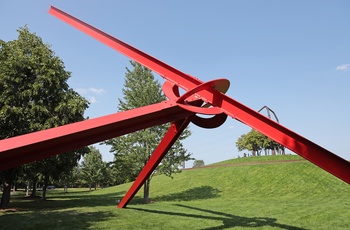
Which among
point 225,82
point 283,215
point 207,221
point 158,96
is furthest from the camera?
point 158,96

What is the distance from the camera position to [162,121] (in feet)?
32.3

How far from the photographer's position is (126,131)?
927 cm

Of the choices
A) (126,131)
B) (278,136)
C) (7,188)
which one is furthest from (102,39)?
(7,188)

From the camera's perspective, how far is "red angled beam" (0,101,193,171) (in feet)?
21.2

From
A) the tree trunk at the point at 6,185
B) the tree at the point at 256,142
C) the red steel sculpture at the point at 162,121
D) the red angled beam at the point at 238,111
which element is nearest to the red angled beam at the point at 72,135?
the red steel sculpture at the point at 162,121

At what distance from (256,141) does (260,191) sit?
52095 mm

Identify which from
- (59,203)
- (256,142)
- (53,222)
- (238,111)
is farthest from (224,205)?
(256,142)

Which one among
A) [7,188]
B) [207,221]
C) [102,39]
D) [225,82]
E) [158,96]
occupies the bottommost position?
[207,221]

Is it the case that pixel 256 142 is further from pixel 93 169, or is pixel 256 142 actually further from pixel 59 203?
pixel 59 203

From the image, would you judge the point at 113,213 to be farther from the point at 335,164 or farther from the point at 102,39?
the point at 335,164

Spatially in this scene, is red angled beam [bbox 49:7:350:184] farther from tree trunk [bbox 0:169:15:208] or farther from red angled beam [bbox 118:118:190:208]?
tree trunk [bbox 0:169:15:208]

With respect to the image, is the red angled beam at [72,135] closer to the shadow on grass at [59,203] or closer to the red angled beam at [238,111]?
the red angled beam at [238,111]

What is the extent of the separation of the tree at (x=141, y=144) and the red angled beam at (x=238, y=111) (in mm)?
12136

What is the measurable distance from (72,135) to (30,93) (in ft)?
47.1
